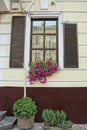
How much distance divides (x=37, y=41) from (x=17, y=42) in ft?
1.73

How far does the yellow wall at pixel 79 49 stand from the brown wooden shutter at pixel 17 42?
0.10 m

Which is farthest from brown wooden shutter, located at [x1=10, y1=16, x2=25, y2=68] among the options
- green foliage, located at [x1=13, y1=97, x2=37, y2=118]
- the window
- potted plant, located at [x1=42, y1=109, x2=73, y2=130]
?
potted plant, located at [x1=42, y1=109, x2=73, y2=130]

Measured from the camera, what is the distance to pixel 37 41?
17.0 ft

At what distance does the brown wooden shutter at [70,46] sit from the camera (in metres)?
4.90

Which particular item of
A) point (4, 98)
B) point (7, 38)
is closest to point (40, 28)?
point (7, 38)

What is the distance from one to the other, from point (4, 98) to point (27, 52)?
49.8 inches

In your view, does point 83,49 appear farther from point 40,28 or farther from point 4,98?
point 4,98

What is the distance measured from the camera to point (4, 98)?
483 cm

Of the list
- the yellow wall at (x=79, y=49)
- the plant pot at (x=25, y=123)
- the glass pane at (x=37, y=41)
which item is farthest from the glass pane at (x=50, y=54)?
the plant pot at (x=25, y=123)

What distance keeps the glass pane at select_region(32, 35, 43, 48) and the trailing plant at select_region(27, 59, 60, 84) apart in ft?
1.83

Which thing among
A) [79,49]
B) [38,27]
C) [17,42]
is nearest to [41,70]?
[17,42]

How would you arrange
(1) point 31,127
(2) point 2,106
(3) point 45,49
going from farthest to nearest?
(3) point 45,49 → (2) point 2,106 → (1) point 31,127

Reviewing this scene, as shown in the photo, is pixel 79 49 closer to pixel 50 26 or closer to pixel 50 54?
pixel 50 54

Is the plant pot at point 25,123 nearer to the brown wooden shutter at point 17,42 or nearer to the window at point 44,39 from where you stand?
the brown wooden shutter at point 17,42
